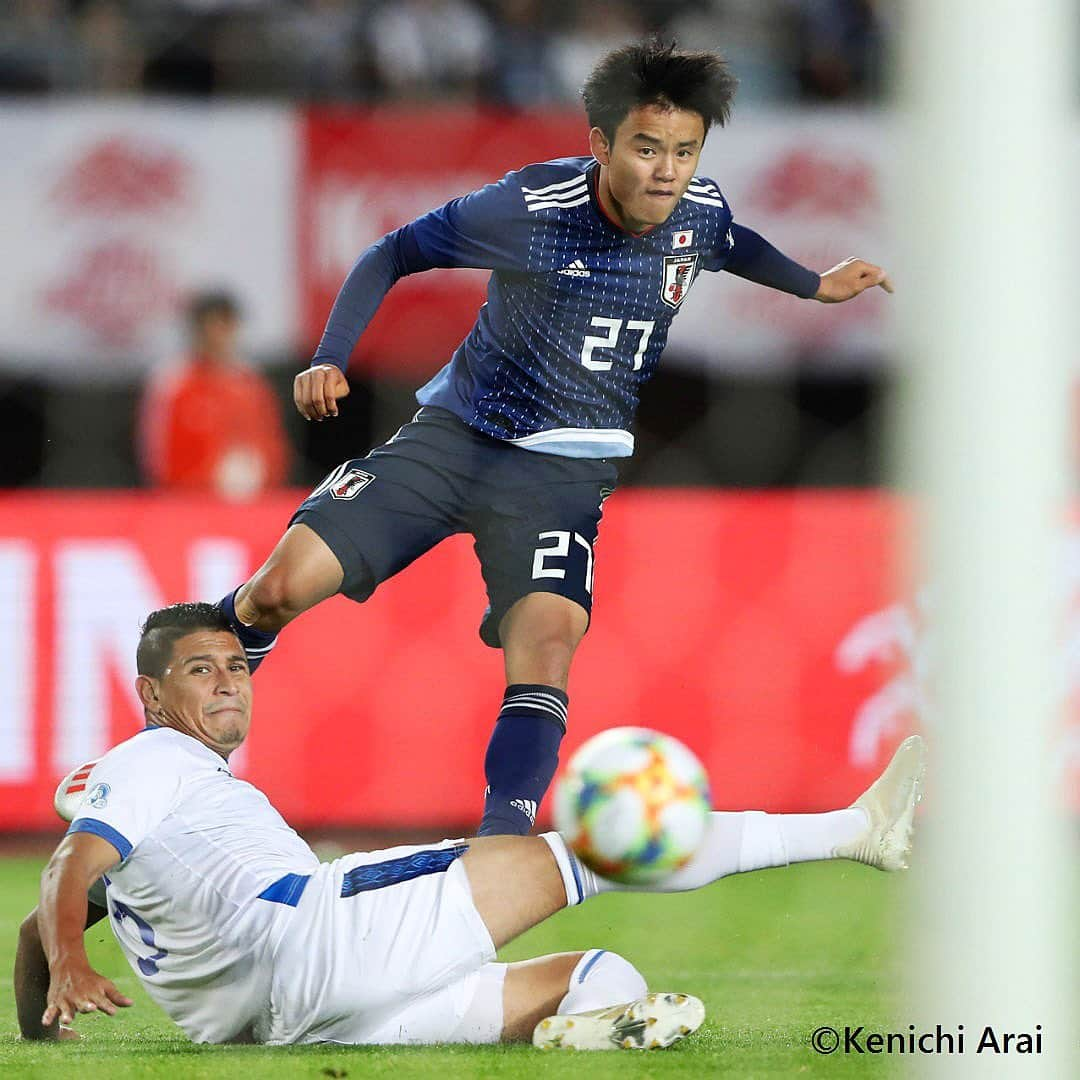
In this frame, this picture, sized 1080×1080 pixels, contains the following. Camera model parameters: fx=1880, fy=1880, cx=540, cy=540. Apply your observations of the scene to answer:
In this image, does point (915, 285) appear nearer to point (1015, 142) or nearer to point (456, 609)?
point (1015, 142)

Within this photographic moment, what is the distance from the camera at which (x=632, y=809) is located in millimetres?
2646

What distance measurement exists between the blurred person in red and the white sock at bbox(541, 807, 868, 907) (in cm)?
311

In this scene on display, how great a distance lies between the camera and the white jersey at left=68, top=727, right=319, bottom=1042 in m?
2.56

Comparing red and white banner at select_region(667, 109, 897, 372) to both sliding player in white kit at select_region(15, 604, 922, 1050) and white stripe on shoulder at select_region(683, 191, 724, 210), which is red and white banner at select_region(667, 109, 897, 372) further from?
sliding player in white kit at select_region(15, 604, 922, 1050)

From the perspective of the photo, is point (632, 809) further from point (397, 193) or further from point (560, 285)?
point (397, 193)

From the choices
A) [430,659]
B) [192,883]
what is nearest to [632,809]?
[192,883]

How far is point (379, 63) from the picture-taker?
6.37 m

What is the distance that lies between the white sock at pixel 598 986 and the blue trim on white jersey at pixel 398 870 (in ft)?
0.77

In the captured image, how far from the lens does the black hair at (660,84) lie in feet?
10.0

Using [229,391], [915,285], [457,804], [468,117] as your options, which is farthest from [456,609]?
[915,285]

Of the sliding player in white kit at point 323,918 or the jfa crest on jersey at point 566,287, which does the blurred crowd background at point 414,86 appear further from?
the sliding player in white kit at point 323,918

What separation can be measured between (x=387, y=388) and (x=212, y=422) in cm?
73

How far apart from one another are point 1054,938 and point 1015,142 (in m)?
0.48

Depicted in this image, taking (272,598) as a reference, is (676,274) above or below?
above
